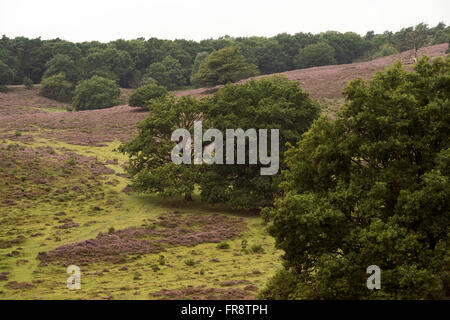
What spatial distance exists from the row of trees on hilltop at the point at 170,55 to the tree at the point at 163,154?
176 ft

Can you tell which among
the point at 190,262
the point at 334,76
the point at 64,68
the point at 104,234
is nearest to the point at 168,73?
the point at 64,68

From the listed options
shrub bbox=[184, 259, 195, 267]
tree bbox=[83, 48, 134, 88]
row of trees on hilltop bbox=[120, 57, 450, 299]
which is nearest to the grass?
shrub bbox=[184, 259, 195, 267]

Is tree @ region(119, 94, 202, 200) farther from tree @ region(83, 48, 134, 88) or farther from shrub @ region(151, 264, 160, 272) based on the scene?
tree @ region(83, 48, 134, 88)

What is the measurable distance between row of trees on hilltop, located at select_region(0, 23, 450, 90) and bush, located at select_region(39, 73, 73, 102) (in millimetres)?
6362

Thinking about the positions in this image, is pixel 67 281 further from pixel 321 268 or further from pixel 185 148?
pixel 185 148

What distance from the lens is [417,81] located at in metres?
22.8

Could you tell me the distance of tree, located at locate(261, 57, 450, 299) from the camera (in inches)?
748

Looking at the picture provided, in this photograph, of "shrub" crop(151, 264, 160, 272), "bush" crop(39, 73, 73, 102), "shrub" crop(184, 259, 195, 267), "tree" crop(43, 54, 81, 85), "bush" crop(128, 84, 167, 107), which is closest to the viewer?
"shrub" crop(151, 264, 160, 272)

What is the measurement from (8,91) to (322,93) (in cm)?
6750

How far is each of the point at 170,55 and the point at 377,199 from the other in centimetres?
12342

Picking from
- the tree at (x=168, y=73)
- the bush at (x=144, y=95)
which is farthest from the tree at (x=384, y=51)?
the bush at (x=144, y=95)

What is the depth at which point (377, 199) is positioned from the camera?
20750mm

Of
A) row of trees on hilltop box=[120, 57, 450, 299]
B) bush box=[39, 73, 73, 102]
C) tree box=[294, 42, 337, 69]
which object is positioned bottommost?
row of trees on hilltop box=[120, 57, 450, 299]

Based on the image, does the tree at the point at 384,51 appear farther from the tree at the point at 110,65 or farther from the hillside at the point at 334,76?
the tree at the point at 110,65
